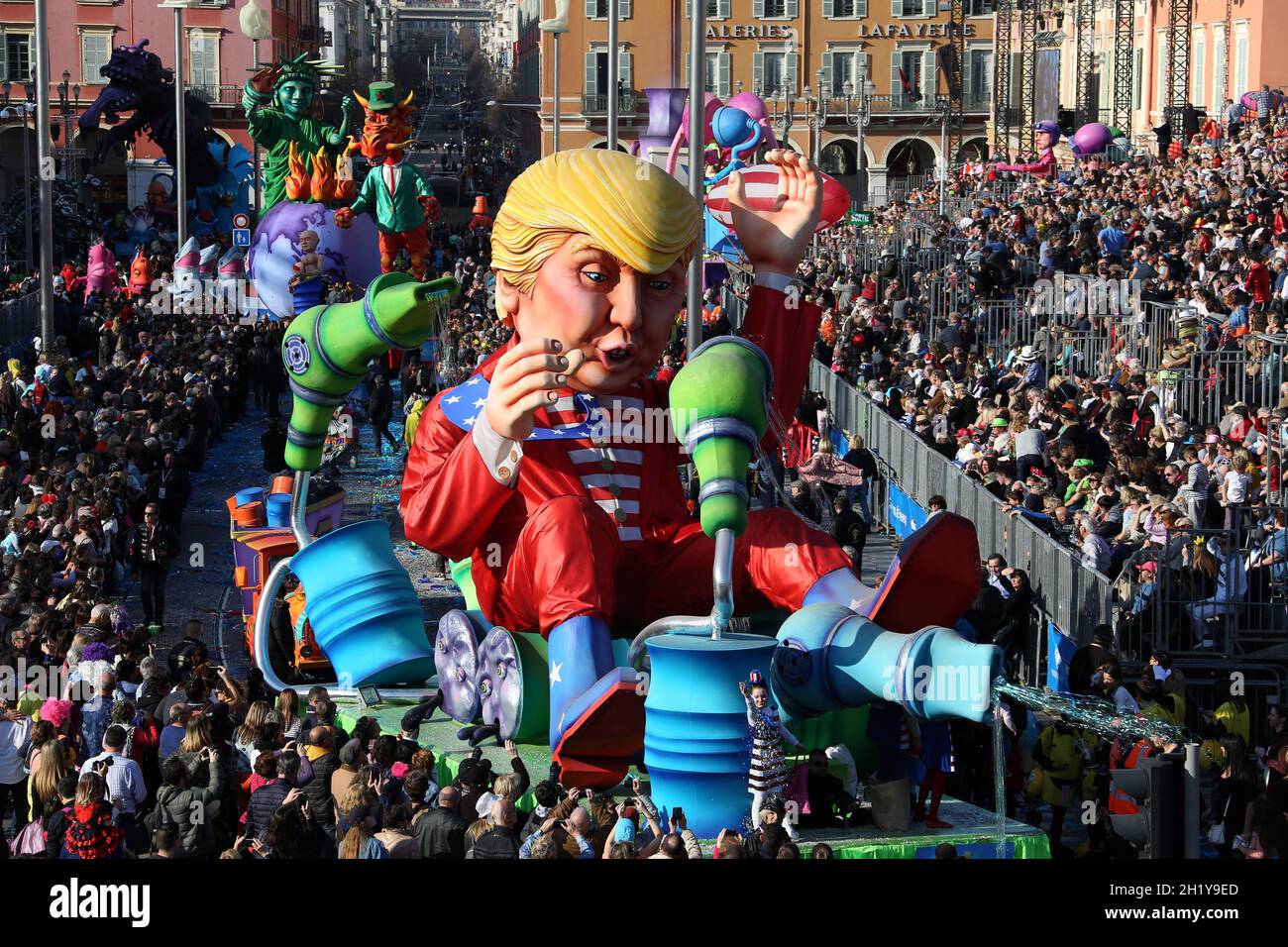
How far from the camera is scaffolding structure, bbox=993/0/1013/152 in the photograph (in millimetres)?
59625

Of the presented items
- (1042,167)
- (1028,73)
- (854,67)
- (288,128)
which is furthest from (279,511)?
(854,67)

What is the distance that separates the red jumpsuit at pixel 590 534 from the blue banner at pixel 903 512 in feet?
25.8

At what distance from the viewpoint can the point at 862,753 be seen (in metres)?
11.2

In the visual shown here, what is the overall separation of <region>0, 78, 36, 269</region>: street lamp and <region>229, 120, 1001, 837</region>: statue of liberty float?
2524cm

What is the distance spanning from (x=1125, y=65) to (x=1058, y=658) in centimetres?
4104

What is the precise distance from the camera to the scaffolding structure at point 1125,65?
5116 centimetres

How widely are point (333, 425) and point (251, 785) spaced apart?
1463cm

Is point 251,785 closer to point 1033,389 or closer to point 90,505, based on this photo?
point 90,505

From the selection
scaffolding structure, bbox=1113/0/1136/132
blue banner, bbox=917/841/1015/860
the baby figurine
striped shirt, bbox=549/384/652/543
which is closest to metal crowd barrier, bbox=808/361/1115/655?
blue banner, bbox=917/841/1015/860

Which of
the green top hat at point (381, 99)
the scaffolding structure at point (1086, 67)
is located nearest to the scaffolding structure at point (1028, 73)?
the scaffolding structure at point (1086, 67)

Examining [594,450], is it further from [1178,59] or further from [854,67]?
[854,67]

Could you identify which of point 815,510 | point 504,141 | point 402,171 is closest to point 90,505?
point 815,510

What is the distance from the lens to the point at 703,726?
1020 cm

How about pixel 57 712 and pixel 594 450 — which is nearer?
pixel 594 450
